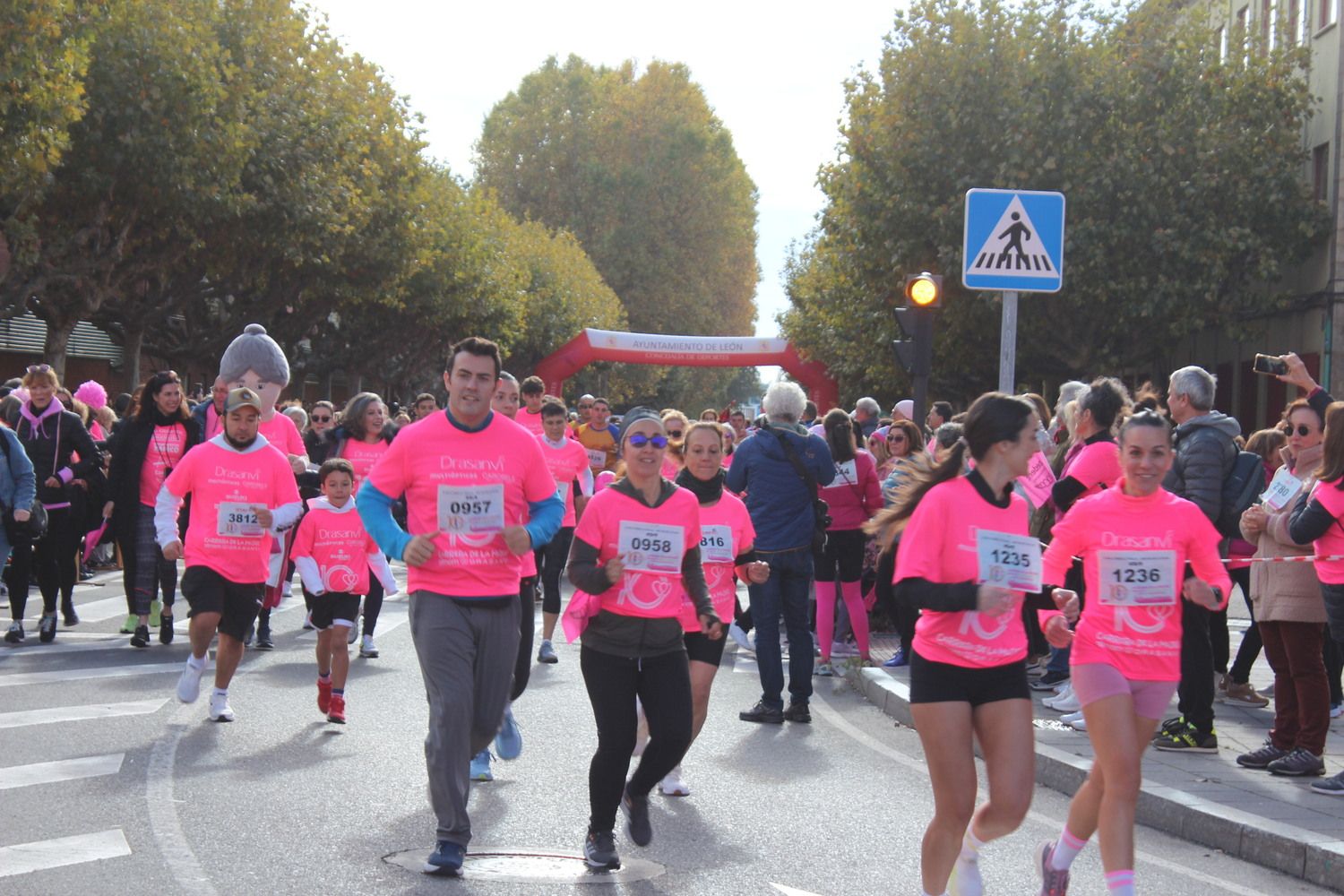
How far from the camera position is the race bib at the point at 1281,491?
8430mm

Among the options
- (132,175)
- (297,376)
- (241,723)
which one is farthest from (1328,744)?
(297,376)

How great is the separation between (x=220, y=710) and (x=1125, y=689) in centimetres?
540

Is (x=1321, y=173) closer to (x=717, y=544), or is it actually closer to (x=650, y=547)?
(x=717, y=544)

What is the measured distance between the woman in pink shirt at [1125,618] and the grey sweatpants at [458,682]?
1.99 m

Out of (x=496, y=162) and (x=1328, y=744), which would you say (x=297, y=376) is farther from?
(x=1328, y=744)

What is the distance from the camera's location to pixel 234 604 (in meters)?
9.22

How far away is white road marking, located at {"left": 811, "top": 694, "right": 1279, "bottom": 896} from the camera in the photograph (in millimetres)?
6418

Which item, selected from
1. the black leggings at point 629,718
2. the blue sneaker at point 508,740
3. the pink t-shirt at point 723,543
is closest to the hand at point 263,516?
the blue sneaker at point 508,740

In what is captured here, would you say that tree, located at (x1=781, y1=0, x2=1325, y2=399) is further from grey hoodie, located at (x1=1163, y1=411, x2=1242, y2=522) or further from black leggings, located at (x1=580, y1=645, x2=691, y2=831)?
black leggings, located at (x1=580, y1=645, x2=691, y2=831)

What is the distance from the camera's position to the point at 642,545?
657 cm

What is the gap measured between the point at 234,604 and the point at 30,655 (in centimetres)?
318

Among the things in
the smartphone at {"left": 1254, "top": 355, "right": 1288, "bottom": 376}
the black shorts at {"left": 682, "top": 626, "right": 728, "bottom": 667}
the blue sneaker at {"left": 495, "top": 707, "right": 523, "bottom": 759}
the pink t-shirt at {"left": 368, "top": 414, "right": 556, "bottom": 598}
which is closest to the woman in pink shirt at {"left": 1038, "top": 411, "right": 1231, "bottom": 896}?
the pink t-shirt at {"left": 368, "top": 414, "right": 556, "bottom": 598}

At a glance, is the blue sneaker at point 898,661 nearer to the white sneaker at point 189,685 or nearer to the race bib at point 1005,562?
the white sneaker at point 189,685

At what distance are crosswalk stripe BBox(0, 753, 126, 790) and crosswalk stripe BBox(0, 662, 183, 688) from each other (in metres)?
2.56
